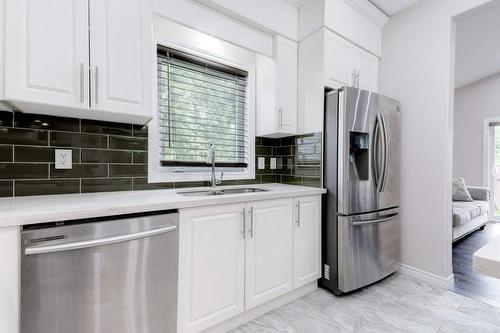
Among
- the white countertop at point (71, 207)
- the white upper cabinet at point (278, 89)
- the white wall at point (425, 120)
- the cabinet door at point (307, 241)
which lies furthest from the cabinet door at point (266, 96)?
the white wall at point (425, 120)

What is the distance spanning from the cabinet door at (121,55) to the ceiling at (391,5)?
2.36m

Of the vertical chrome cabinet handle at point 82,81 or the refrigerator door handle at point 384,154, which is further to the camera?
the refrigerator door handle at point 384,154

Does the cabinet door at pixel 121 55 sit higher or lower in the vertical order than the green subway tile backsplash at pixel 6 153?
higher

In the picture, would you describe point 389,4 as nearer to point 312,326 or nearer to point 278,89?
point 278,89

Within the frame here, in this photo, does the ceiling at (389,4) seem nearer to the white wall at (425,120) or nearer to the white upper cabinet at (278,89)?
the white wall at (425,120)

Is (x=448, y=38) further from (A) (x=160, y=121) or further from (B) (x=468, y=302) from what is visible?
(A) (x=160, y=121)

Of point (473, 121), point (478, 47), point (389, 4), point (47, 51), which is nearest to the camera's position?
point (47, 51)

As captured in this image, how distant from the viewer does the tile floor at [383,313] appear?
5.61 feet

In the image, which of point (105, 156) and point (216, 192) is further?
point (216, 192)

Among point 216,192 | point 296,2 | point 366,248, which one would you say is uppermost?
point 296,2

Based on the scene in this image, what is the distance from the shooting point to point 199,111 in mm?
2268

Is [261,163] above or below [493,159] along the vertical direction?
below

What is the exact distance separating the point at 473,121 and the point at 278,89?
5098 mm

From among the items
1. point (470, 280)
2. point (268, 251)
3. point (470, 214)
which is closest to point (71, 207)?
point (268, 251)
